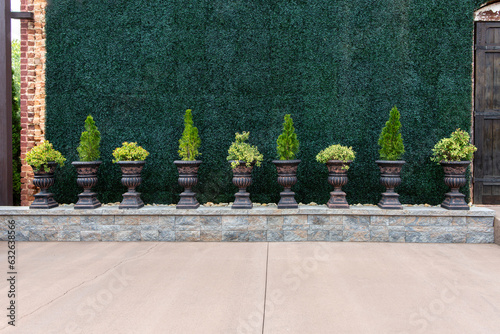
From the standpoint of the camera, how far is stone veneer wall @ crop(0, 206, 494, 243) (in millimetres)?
3994

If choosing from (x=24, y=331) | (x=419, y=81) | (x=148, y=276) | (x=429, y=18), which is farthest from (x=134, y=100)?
(x=429, y=18)

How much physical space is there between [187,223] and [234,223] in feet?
2.05

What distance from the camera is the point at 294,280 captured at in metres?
2.77

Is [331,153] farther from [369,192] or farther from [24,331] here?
[24,331]

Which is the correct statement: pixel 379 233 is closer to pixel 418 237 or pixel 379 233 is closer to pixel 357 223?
pixel 357 223

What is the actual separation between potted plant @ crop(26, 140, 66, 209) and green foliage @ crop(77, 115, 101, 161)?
1.35 ft

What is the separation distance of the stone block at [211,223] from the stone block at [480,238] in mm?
3229

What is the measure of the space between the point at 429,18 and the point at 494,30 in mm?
1045

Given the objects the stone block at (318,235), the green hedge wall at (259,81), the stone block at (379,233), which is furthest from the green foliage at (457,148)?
the stone block at (318,235)

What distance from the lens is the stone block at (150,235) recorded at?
411 centimetres

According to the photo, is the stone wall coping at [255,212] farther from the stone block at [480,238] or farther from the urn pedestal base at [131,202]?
the stone block at [480,238]

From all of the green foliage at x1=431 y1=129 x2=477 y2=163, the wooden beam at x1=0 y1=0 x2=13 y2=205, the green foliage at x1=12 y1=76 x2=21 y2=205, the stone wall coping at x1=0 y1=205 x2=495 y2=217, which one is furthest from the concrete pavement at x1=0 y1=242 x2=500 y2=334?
the green foliage at x1=12 y1=76 x2=21 y2=205

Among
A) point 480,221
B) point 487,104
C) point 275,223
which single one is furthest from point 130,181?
point 487,104

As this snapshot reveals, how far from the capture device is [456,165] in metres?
4.09
